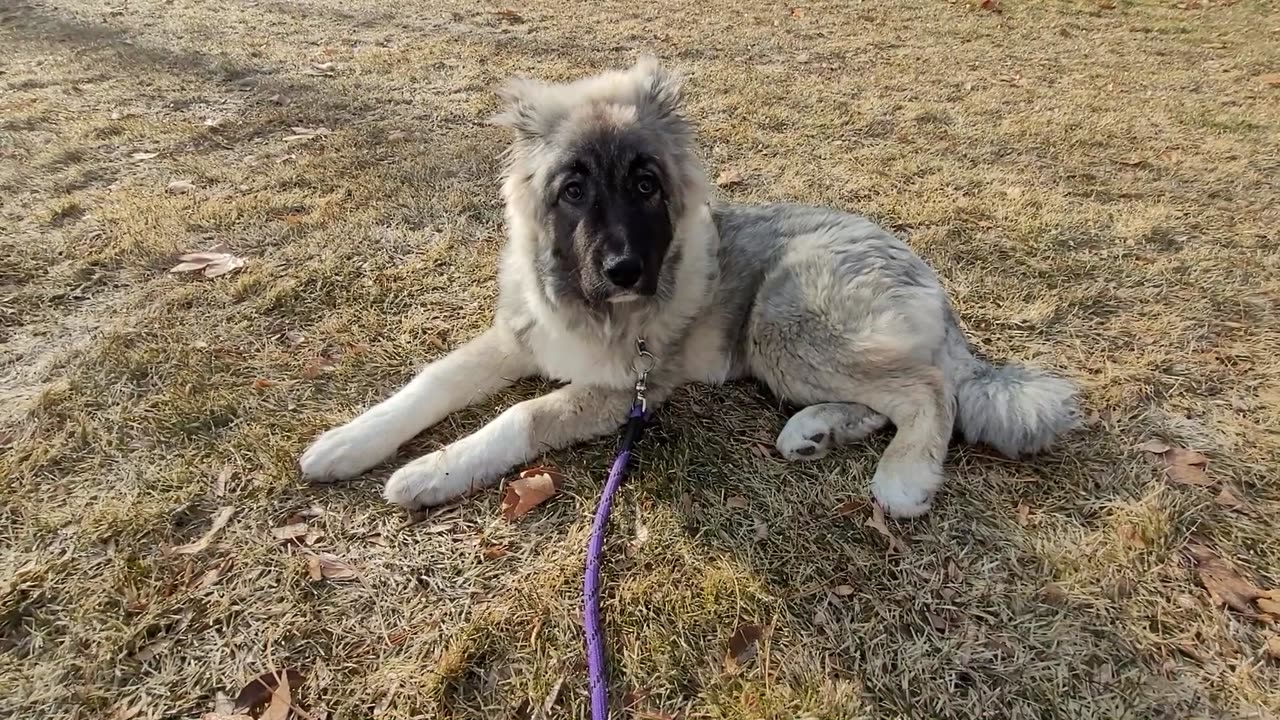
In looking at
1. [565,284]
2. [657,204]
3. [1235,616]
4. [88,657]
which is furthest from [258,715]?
[1235,616]

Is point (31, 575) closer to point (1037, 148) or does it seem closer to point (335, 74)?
point (335, 74)

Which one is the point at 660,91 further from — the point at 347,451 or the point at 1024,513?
the point at 1024,513

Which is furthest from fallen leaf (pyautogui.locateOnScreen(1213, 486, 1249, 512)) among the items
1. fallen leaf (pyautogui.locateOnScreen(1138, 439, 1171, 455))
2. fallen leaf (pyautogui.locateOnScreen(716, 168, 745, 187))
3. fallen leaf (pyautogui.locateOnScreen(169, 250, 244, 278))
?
fallen leaf (pyautogui.locateOnScreen(169, 250, 244, 278))

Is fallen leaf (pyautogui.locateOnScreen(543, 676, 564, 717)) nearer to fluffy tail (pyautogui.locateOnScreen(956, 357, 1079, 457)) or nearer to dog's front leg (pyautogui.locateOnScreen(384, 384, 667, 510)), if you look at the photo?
dog's front leg (pyautogui.locateOnScreen(384, 384, 667, 510))

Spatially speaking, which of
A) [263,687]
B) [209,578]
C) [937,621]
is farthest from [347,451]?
[937,621]

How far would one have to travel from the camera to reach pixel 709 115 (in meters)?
5.32

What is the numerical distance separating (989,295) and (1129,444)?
3.47ft

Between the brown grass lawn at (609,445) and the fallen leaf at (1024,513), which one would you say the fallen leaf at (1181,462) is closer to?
the brown grass lawn at (609,445)

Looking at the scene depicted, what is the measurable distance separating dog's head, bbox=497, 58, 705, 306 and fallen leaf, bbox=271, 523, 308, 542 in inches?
47.2

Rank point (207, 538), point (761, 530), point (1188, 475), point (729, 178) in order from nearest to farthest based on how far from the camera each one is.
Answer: point (207, 538) → point (761, 530) → point (1188, 475) → point (729, 178)

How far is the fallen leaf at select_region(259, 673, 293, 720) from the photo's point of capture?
1.70m

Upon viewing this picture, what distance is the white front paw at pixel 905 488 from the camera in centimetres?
224

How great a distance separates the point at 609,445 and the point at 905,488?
107 centimetres

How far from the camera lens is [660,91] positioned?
9.02ft
